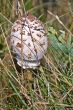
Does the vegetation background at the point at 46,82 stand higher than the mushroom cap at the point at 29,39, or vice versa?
the mushroom cap at the point at 29,39

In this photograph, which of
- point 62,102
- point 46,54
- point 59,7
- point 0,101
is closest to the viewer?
point 62,102

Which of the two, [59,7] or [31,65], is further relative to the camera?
[59,7]

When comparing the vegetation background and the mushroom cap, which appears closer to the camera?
the vegetation background

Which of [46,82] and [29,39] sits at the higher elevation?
[29,39]

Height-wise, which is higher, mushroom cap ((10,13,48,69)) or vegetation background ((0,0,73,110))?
mushroom cap ((10,13,48,69))

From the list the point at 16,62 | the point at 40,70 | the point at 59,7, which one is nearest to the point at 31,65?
the point at 40,70

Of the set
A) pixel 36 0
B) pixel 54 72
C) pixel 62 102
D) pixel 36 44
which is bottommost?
pixel 62 102

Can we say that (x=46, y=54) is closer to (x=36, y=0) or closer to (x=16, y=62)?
(x=16, y=62)

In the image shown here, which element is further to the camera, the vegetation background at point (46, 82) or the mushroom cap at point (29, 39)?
the mushroom cap at point (29, 39)
